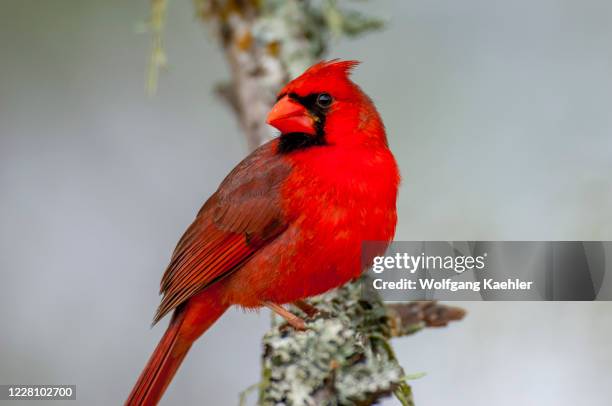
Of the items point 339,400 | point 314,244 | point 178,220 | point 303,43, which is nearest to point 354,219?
point 314,244

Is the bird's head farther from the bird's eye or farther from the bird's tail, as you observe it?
the bird's tail

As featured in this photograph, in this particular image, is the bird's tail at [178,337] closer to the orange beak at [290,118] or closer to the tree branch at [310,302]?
the tree branch at [310,302]

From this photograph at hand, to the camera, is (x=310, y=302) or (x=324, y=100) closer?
(x=324, y=100)

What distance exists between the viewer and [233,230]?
9.92 feet

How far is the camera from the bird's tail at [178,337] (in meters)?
2.96

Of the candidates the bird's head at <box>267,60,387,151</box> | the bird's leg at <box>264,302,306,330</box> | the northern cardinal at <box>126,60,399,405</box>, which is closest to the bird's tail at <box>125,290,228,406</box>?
the northern cardinal at <box>126,60,399,405</box>

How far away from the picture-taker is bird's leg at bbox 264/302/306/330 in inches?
113

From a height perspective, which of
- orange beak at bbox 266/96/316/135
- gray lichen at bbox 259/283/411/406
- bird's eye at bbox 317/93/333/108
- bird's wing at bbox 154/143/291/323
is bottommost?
gray lichen at bbox 259/283/411/406

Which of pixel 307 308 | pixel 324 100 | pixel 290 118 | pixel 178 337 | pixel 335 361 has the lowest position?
pixel 335 361

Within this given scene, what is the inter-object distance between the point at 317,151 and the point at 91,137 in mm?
2725

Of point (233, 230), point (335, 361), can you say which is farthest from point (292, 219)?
point (335, 361)

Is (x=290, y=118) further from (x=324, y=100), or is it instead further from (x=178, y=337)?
(x=178, y=337)

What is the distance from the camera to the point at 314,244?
111 inches

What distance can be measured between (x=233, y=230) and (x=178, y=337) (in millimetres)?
431
